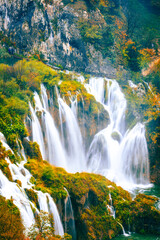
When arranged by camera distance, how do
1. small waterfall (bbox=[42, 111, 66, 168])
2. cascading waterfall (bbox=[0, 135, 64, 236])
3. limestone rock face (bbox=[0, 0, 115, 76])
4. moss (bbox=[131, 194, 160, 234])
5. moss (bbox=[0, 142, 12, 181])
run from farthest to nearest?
limestone rock face (bbox=[0, 0, 115, 76]) → small waterfall (bbox=[42, 111, 66, 168]) → moss (bbox=[131, 194, 160, 234]) → moss (bbox=[0, 142, 12, 181]) → cascading waterfall (bbox=[0, 135, 64, 236])

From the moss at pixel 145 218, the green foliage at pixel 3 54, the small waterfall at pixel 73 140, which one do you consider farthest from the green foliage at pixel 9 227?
the green foliage at pixel 3 54

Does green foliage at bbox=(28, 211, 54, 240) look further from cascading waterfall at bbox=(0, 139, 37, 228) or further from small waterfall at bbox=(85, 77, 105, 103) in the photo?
small waterfall at bbox=(85, 77, 105, 103)

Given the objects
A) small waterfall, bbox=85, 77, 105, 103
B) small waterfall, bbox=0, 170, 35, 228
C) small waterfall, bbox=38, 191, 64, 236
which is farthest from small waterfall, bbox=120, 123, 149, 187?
small waterfall, bbox=0, 170, 35, 228

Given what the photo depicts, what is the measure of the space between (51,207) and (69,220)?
2.12 meters

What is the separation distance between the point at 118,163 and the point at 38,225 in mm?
19929

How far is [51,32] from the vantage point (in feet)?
135

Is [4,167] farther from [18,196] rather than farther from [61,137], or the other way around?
[61,137]

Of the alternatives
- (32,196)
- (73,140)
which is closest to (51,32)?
(73,140)

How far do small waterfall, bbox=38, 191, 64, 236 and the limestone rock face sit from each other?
26.3 metres

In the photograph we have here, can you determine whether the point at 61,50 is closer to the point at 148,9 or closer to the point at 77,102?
the point at 77,102

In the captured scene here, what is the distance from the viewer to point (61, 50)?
41.8m

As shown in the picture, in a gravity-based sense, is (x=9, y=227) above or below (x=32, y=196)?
above

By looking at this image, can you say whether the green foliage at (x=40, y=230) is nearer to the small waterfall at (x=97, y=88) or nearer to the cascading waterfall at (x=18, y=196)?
the cascading waterfall at (x=18, y=196)

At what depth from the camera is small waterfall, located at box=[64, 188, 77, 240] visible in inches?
719
